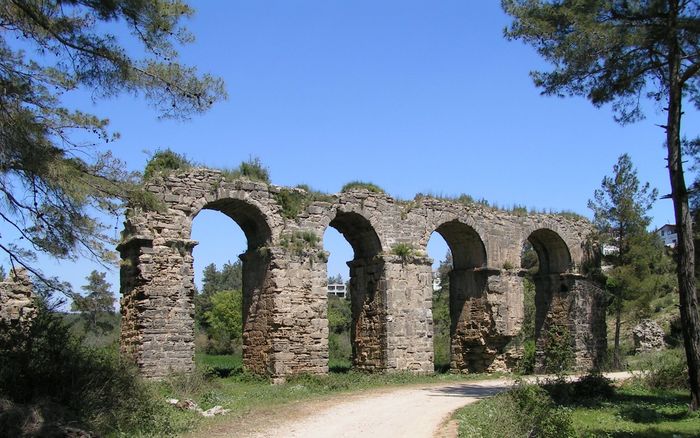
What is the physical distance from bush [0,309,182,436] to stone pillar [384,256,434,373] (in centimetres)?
876

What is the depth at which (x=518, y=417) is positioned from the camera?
1001 centimetres

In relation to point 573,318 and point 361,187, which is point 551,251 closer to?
point 573,318

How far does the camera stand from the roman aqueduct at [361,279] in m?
15.3

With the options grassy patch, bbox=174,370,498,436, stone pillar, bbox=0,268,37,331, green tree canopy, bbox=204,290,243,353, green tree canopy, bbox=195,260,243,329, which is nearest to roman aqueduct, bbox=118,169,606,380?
grassy patch, bbox=174,370,498,436

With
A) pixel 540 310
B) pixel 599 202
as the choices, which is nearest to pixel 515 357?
pixel 540 310

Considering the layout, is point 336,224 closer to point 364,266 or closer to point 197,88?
point 364,266

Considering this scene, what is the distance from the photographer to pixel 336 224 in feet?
65.0

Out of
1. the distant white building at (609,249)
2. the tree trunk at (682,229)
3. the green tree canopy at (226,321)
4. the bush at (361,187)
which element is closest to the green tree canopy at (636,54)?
the tree trunk at (682,229)

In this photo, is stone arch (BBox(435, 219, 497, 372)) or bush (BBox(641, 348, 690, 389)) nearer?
bush (BBox(641, 348, 690, 389))

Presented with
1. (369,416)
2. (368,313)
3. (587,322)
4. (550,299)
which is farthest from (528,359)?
(369,416)

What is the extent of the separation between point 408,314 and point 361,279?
1.71 meters

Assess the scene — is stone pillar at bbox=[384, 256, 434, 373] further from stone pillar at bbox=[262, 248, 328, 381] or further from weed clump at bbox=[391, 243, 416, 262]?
stone pillar at bbox=[262, 248, 328, 381]

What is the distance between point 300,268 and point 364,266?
2.86 meters

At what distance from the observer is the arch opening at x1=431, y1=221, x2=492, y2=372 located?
21016 millimetres
